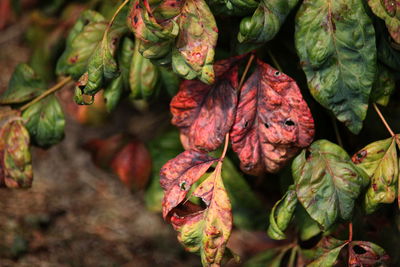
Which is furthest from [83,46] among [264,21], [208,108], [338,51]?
[338,51]

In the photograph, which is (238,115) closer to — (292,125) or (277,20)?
(292,125)

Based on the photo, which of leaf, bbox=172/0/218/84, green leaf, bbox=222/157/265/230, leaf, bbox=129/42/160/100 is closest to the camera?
leaf, bbox=172/0/218/84

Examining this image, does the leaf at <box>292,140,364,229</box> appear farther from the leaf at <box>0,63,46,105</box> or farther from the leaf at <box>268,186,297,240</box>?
the leaf at <box>0,63,46,105</box>

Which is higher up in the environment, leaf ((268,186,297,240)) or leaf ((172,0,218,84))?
leaf ((172,0,218,84))

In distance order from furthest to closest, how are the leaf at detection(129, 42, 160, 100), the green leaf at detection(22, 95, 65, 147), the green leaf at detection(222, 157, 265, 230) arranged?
the green leaf at detection(222, 157, 265, 230) → the green leaf at detection(22, 95, 65, 147) → the leaf at detection(129, 42, 160, 100)

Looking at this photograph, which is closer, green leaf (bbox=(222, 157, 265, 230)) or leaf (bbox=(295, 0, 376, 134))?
leaf (bbox=(295, 0, 376, 134))

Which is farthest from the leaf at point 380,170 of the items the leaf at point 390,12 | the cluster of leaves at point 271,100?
the leaf at point 390,12

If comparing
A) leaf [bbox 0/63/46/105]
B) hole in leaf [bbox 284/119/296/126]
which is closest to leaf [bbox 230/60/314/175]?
hole in leaf [bbox 284/119/296/126]

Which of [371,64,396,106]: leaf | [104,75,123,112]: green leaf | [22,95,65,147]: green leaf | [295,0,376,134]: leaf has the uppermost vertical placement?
[295,0,376,134]: leaf

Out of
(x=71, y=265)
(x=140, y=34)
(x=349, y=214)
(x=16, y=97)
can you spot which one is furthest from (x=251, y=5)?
(x=71, y=265)

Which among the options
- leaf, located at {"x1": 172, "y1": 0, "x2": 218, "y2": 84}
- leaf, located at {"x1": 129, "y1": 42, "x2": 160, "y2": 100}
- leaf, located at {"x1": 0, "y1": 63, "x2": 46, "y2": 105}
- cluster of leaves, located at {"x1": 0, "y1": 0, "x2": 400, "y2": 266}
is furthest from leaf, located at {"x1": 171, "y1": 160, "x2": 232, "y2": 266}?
leaf, located at {"x1": 0, "y1": 63, "x2": 46, "y2": 105}
